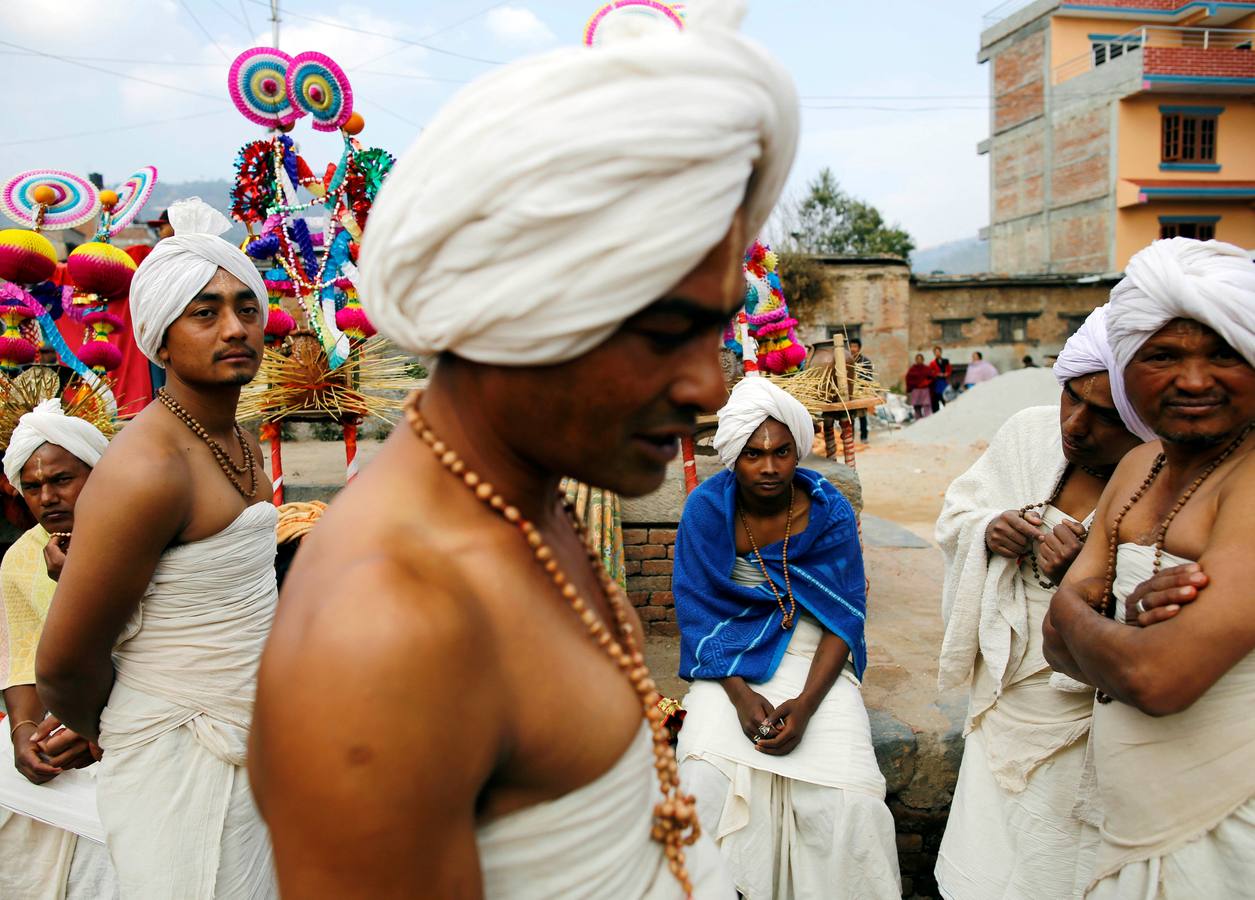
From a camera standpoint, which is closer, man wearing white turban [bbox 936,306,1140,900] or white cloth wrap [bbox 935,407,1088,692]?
man wearing white turban [bbox 936,306,1140,900]

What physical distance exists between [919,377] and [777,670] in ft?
58.3

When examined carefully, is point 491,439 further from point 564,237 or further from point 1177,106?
point 1177,106

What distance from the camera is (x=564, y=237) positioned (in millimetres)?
850

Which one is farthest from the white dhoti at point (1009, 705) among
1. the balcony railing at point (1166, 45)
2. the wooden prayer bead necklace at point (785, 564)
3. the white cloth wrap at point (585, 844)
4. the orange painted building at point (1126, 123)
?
the balcony railing at point (1166, 45)

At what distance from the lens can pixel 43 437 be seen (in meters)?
2.58

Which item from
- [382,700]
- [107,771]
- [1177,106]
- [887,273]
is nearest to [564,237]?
[382,700]

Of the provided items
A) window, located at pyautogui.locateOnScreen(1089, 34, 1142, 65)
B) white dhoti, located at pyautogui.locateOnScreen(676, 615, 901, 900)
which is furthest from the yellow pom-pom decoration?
window, located at pyautogui.locateOnScreen(1089, 34, 1142, 65)

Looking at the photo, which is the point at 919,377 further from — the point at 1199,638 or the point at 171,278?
the point at 171,278

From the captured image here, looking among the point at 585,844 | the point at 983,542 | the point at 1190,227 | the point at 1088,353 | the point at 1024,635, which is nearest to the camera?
the point at 585,844

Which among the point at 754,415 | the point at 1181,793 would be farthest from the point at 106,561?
the point at 1181,793

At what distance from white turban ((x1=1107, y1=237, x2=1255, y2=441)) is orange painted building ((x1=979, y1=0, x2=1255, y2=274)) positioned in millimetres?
27746

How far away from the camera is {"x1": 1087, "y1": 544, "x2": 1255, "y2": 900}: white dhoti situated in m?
1.83

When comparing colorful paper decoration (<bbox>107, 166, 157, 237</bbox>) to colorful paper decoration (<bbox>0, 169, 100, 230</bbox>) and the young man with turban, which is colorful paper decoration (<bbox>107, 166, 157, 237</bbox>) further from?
the young man with turban

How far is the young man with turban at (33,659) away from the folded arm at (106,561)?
23.0 inches
